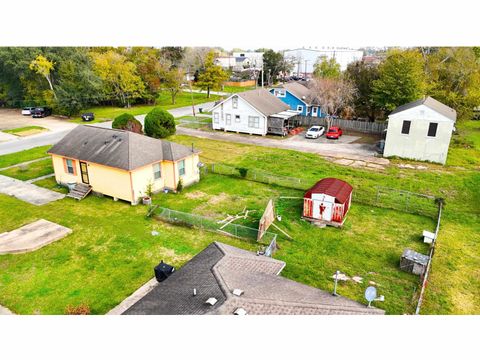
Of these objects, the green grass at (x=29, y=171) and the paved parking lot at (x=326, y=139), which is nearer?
the green grass at (x=29, y=171)

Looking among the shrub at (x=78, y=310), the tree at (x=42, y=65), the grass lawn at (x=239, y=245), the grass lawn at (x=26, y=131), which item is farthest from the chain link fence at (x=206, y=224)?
the tree at (x=42, y=65)

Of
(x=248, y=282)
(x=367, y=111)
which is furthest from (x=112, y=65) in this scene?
(x=248, y=282)

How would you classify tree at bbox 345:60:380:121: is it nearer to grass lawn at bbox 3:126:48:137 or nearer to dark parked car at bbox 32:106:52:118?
grass lawn at bbox 3:126:48:137

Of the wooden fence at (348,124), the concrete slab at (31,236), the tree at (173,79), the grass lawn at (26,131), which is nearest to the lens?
the concrete slab at (31,236)

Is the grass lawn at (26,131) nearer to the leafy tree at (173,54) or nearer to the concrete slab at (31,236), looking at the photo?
the concrete slab at (31,236)

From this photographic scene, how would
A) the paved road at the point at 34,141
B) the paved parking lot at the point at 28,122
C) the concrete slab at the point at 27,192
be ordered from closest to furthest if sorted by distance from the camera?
the concrete slab at the point at 27,192 → the paved road at the point at 34,141 → the paved parking lot at the point at 28,122

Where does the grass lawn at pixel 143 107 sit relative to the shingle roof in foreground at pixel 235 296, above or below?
below

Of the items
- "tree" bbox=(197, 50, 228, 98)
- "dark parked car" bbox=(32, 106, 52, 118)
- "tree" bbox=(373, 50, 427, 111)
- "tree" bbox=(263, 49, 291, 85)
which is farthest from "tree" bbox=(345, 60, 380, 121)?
"tree" bbox=(263, 49, 291, 85)

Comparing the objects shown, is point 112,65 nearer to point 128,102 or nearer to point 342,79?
point 128,102

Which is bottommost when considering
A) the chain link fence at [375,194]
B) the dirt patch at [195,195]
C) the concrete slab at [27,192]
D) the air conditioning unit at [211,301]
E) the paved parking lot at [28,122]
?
the concrete slab at [27,192]
